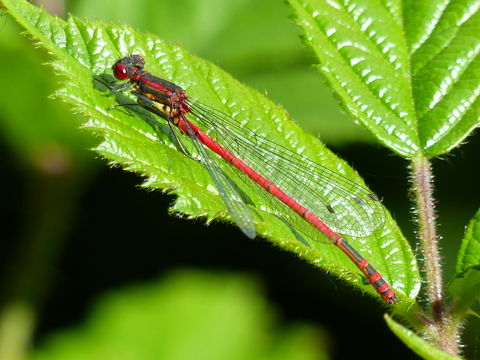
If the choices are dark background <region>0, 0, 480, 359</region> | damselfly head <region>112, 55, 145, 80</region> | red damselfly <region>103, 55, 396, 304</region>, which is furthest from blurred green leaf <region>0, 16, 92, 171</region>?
damselfly head <region>112, 55, 145, 80</region>

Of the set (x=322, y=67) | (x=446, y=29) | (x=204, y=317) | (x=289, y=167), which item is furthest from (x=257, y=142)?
(x=204, y=317)

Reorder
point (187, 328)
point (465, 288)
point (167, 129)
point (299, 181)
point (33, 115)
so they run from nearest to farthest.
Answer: point (465, 288) → point (167, 129) → point (299, 181) → point (187, 328) → point (33, 115)

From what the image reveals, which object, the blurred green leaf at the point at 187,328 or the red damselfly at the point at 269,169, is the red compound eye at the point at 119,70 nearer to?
the red damselfly at the point at 269,169

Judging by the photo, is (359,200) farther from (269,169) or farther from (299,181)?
(269,169)

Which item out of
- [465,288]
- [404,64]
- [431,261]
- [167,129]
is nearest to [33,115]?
[167,129]

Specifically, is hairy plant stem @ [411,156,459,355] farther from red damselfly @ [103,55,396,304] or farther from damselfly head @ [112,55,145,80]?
damselfly head @ [112,55,145,80]

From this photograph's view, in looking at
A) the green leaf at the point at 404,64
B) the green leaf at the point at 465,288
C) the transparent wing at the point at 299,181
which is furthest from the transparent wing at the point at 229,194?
the green leaf at the point at 465,288
